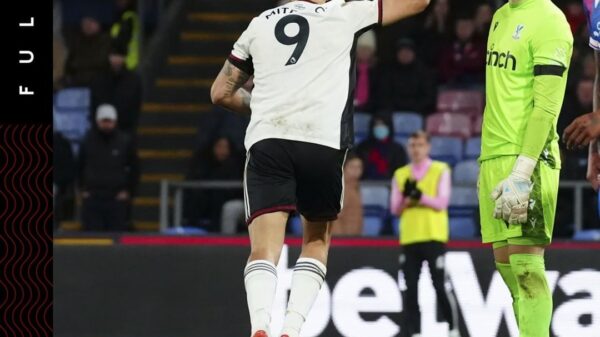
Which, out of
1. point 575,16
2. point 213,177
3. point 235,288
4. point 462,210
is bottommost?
point 235,288

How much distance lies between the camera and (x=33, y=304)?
12.3 metres

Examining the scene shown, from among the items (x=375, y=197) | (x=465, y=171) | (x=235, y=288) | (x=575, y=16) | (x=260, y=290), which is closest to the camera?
(x=260, y=290)

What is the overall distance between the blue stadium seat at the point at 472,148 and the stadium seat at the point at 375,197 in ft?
4.86

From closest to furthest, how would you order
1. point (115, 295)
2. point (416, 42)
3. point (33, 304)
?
point (33, 304)
point (115, 295)
point (416, 42)

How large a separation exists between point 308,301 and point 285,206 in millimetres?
516

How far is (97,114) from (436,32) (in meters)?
4.08

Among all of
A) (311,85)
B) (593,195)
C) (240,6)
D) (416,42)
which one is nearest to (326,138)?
(311,85)

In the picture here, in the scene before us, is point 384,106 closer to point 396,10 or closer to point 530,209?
point 396,10

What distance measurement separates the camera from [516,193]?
26.2 feet

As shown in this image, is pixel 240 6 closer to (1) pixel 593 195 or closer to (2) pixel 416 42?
(2) pixel 416 42

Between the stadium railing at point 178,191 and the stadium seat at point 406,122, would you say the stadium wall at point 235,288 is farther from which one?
the stadium seat at point 406,122

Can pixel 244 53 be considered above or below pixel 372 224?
above

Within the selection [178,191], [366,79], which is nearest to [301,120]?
[178,191]

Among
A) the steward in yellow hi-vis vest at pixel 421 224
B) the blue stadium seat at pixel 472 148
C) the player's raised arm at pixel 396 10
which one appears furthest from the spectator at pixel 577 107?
the player's raised arm at pixel 396 10
